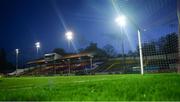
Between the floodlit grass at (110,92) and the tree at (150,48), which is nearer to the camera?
the floodlit grass at (110,92)

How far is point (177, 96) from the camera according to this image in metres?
5.76

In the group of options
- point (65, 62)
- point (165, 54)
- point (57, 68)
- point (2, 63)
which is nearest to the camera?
point (165, 54)

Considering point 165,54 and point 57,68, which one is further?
point 57,68

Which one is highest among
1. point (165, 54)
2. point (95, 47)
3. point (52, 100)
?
point (95, 47)

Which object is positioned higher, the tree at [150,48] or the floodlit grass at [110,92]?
the tree at [150,48]

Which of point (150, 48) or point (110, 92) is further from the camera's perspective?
point (150, 48)

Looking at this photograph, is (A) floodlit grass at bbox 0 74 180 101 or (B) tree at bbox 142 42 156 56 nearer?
(A) floodlit grass at bbox 0 74 180 101

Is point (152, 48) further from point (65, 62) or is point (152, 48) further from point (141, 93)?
point (65, 62)

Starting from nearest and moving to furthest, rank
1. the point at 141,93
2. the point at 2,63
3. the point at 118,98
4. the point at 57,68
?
the point at 118,98, the point at 141,93, the point at 57,68, the point at 2,63

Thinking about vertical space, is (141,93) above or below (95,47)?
below

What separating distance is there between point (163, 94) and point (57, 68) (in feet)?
273

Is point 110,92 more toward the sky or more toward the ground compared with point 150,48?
more toward the ground

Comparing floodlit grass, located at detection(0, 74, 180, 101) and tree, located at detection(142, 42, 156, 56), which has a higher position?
tree, located at detection(142, 42, 156, 56)

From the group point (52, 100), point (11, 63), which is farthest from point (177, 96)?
point (11, 63)
